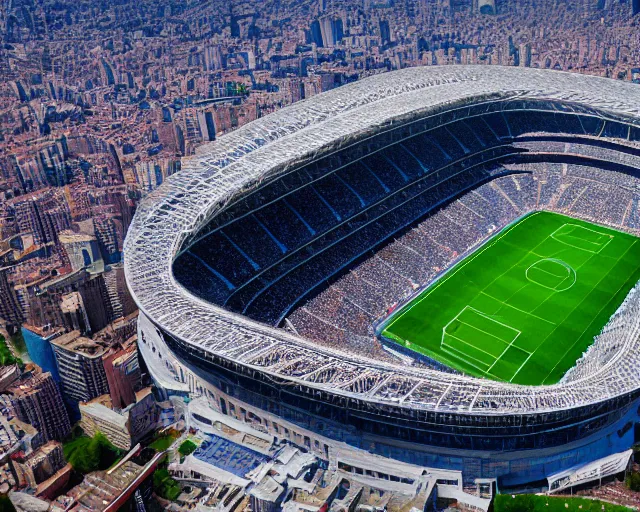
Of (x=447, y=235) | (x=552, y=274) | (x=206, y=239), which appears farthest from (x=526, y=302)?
(x=206, y=239)

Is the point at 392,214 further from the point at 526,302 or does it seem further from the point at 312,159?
the point at 526,302

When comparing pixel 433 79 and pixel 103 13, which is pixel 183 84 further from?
pixel 103 13

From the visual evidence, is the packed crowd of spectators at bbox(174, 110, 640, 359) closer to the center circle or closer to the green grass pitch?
the green grass pitch

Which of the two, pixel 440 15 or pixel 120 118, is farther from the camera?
pixel 440 15

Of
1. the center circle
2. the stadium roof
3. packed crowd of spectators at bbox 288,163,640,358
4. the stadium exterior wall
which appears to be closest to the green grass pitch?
the center circle

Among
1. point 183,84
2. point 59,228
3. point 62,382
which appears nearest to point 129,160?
point 59,228
